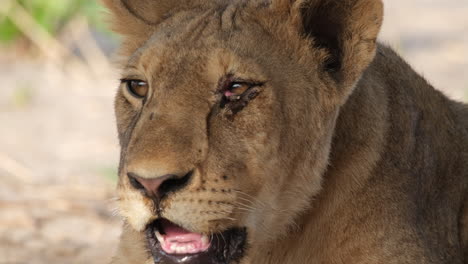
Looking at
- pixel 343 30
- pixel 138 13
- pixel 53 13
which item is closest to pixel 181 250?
pixel 343 30

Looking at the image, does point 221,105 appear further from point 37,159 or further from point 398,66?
point 37,159

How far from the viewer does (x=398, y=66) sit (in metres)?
3.32

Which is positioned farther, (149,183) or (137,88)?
(137,88)

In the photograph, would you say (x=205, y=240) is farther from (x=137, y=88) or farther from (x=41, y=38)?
(x=41, y=38)

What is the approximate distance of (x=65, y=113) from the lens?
23.1 ft

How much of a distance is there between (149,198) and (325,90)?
0.61 meters

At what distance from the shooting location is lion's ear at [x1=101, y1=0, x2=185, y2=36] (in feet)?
10.5

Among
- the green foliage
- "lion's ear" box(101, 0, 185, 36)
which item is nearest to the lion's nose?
"lion's ear" box(101, 0, 185, 36)

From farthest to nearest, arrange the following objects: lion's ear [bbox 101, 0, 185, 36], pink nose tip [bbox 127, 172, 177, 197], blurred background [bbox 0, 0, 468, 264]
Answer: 1. blurred background [bbox 0, 0, 468, 264]
2. lion's ear [bbox 101, 0, 185, 36]
3. pink nose tip [bbox 127, 172, 177, 197]

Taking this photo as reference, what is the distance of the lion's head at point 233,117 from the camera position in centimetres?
260

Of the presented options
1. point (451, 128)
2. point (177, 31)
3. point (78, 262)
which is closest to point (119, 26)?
point (177, 31)

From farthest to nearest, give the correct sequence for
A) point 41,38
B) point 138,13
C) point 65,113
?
point 41,38
point 65,113
point 138,13

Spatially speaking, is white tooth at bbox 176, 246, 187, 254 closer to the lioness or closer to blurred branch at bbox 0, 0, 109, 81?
the lioness

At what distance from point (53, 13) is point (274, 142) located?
514 centimetres
